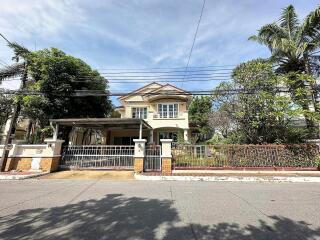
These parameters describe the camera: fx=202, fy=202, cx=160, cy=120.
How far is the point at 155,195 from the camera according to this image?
275 inches

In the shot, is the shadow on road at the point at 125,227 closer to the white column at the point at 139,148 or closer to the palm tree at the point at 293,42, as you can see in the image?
the white column at the point at 139,148

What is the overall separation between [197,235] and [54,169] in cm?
1162

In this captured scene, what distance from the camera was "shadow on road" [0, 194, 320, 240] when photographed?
3775 millimetres

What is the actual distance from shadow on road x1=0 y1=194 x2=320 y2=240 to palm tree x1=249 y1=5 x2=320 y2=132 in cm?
1224

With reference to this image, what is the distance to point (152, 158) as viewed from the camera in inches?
469

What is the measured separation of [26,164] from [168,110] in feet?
45.2

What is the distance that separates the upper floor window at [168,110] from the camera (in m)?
21.9

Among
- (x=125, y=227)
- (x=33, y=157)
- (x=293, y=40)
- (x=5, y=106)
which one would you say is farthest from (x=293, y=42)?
(x=5, y=106)

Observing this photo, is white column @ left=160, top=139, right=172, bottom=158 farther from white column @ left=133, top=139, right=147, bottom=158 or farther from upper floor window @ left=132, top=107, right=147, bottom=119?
upper floor window @ left=132, top=107, right=147, bottom=119

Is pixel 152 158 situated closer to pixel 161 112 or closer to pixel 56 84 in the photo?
pixel 56 84

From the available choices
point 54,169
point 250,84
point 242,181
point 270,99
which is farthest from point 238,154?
point 54,169

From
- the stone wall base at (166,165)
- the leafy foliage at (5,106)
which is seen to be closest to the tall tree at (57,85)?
the stone wall base at (166,165)

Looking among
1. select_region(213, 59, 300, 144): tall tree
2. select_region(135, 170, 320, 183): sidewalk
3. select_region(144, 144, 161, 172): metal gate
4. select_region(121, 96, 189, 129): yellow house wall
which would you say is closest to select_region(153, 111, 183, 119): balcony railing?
select_region(121, 96, 189, 129): yellow house wall

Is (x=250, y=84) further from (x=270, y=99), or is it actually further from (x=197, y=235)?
(x=197, y=235)
